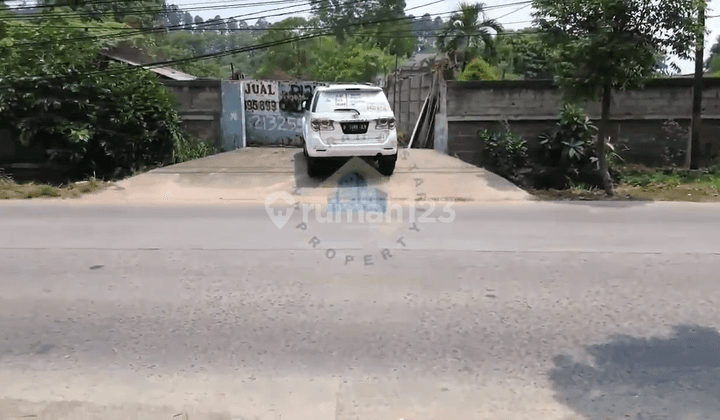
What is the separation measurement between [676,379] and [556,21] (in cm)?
922

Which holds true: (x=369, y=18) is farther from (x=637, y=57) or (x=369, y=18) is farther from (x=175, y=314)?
(x=175, y=314)

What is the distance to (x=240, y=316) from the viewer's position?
494cm

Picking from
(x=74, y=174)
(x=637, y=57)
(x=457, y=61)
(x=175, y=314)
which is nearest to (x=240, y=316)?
(x=175, y=314)

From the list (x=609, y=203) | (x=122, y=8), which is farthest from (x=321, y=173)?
(x=122, y=8)

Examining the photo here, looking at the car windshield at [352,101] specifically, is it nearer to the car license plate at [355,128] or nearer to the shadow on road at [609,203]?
the car license plate at [355,128]

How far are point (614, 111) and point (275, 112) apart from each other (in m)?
9.33

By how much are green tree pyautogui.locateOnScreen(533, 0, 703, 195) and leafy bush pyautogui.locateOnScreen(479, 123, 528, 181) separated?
347cm

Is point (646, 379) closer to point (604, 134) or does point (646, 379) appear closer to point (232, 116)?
point (604, 134)

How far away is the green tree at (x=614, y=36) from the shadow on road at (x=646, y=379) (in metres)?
7.81

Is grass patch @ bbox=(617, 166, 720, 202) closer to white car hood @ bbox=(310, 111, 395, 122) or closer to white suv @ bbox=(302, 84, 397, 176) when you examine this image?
white suv @ bbox=(302, 84, 397, 176)

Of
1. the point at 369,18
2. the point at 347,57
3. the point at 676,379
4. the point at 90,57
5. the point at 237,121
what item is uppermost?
the point at 369,18

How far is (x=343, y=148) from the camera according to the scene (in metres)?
12.2

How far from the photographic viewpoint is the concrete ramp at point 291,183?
11562 millimetres

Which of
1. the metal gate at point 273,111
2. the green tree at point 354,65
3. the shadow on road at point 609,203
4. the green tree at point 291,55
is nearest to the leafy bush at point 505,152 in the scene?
the shadow on road at point 609,203
